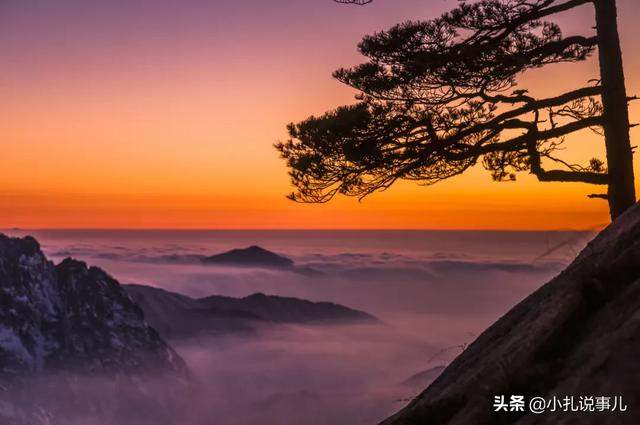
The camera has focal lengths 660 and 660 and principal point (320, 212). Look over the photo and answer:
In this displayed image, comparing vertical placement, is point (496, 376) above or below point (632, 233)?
below

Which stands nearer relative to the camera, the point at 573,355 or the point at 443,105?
the point at 573,355

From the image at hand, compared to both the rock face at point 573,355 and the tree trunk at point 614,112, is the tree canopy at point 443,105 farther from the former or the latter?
the rock face at point 573,355

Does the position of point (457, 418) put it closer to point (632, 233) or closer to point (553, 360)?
point (553, 360)

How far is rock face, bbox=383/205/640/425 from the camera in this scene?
3701mm

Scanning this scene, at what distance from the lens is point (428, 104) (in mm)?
11961

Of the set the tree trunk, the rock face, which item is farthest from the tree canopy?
the rock face

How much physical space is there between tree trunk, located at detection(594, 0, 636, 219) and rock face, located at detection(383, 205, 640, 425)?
5888 millimetres

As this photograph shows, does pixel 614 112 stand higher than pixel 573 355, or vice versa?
pixel 614 112

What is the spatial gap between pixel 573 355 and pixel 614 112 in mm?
7986

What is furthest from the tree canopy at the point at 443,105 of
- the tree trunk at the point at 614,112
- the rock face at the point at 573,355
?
the rock face at the point at 573,355

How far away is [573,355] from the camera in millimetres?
4188

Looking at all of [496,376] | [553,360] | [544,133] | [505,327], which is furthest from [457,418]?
[544,133]

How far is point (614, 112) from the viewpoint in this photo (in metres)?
11.0

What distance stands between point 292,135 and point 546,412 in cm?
912
